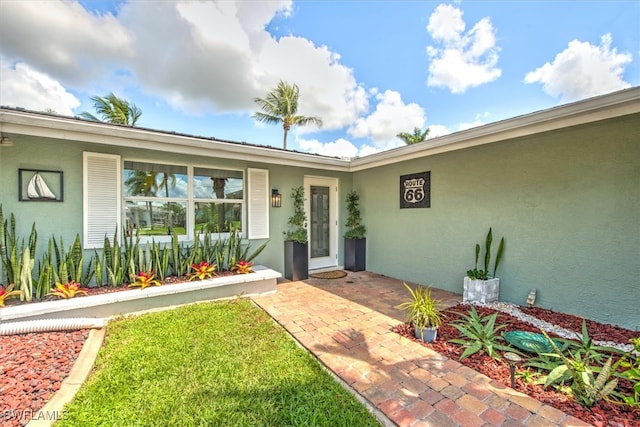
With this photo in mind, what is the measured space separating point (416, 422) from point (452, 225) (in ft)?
13.2

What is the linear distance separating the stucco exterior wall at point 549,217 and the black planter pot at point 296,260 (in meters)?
2.48

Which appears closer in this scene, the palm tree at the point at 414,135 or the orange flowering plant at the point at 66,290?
the orange flowering plant at the point at 66,290

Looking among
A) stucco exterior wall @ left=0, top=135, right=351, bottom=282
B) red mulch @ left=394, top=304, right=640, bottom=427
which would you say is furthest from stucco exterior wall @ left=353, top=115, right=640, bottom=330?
stucco exterior wall @ left=0, top=135, right=351, bottom=282

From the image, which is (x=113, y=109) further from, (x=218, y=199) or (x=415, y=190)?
(x=415, y=190)

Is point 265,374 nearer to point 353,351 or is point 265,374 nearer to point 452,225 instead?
point 353,351

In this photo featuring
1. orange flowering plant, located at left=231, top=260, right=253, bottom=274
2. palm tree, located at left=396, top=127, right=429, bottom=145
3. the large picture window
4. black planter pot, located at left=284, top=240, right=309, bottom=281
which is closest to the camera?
the large picture window

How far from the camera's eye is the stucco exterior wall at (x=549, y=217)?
3.38 m

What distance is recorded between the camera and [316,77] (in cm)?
1060

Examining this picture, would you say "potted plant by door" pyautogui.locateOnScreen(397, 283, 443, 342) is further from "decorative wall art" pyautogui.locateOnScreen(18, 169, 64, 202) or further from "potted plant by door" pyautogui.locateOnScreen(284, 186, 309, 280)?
"decorative wall art" pyautogui.locateOnScreen(18, 169, 64, 202)

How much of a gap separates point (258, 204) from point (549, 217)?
525cm

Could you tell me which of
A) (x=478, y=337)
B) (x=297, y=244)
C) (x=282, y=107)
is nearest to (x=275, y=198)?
(x=297, y=244)

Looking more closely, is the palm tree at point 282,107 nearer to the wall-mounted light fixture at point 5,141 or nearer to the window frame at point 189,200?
the window frame at point 189,200

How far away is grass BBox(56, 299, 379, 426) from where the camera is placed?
6.47ft

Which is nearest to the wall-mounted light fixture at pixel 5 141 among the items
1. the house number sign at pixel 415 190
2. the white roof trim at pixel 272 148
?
the white roof trim at pixel 272 148
